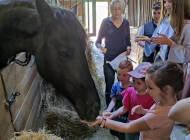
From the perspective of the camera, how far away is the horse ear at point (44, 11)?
1.08 m

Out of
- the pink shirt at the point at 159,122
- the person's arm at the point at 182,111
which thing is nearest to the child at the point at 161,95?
the pink shirt at the point at 159,122

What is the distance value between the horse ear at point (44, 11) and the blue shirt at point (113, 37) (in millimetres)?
1571

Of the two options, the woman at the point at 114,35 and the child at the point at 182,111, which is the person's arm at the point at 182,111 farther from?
the woman at the point at 114,35

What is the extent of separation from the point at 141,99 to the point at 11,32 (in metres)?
0.98

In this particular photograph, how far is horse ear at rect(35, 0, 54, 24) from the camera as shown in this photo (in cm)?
108

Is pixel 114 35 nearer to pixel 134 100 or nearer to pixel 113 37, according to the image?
pixel 113 37

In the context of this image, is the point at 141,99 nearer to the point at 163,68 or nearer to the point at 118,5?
the point at 163,68

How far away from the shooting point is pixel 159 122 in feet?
3.70

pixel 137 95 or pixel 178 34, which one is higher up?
pixel 178 34

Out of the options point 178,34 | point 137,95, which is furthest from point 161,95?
point 178,34

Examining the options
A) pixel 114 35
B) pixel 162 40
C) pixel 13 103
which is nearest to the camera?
pixel 13 103

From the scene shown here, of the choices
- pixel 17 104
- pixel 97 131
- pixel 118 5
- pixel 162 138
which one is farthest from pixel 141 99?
pixel 118 5

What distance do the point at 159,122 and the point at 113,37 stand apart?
5.42ft

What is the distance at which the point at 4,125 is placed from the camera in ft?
4.04
